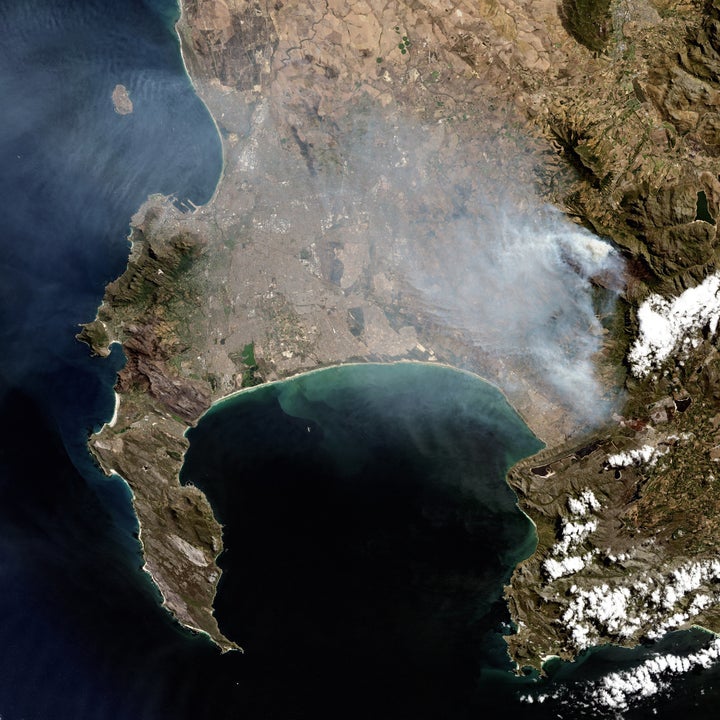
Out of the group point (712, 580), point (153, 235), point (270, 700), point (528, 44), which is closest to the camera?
point (528, 44)

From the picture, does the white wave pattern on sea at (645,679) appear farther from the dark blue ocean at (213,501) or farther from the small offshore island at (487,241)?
the small offshore island at (487,241)

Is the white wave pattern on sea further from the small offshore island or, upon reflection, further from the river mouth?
the river mouth

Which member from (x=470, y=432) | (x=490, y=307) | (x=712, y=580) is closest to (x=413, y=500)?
(x=470, y=432)

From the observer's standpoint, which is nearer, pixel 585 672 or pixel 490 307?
pixel 490 307

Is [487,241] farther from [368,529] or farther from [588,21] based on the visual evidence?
[368,529]

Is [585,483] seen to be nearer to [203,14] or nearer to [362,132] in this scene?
[362,132]
